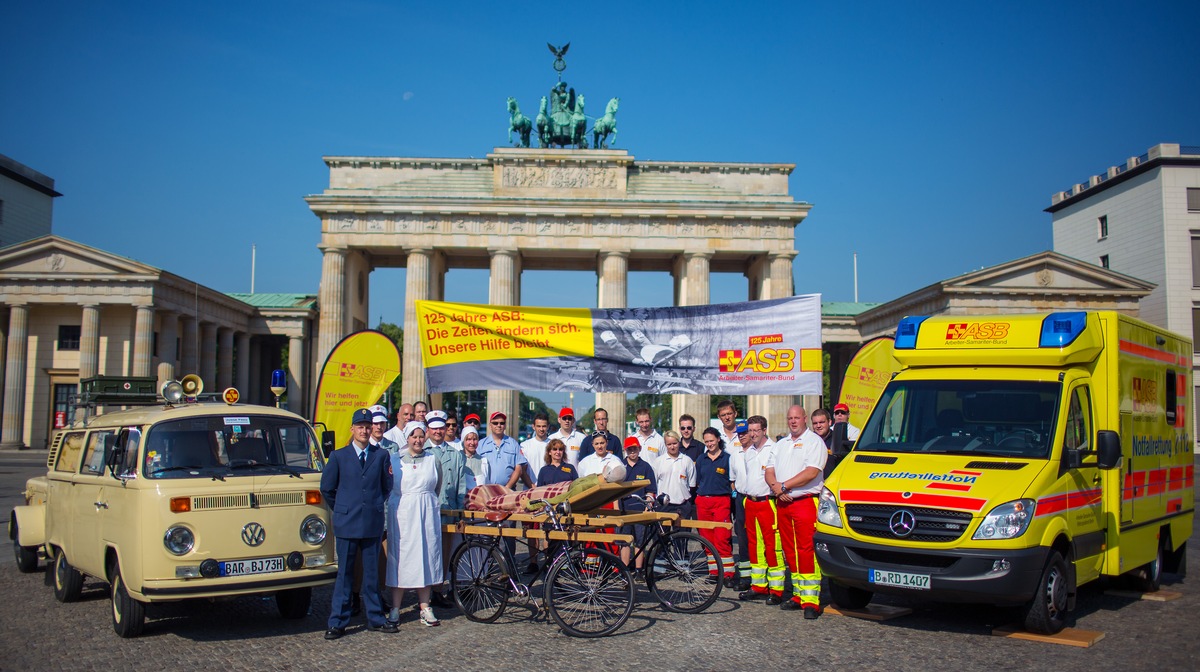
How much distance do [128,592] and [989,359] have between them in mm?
9132

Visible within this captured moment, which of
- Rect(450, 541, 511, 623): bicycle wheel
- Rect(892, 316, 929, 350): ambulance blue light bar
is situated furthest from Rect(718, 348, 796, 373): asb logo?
Rect(450, 541, 511, 623): bicycle wheel

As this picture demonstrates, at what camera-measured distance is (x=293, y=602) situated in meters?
9.76

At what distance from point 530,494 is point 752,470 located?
2.75 m

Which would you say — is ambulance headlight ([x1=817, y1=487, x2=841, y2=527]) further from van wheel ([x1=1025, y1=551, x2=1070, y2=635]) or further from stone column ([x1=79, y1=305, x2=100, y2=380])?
stone column ([x1=79, y1=305, x2=100, y2=380])

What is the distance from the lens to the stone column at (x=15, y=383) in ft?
148

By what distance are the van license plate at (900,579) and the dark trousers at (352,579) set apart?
4.95 m

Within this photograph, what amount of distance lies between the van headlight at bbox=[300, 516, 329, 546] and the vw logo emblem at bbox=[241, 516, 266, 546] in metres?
0.40

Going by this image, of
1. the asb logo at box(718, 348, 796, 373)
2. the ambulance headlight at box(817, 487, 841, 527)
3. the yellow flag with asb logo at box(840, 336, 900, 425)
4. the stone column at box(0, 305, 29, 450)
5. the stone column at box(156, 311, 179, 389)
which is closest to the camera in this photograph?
the ambulance headlight at box(817, 487, 841, 527)

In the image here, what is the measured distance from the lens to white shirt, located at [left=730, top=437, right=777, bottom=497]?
10.6 meters

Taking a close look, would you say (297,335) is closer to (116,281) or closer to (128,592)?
(116,281)

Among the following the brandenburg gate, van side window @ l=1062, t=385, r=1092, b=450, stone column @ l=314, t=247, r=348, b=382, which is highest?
the brandenburg gate

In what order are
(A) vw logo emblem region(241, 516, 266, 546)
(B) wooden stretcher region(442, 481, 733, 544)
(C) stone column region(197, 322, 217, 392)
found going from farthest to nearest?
(C) stone column region(197, 322, 217, 392), (B) wooden stretcher region(442, 481, 733, 544), (A) vw logo emblem region(241, 516, 266, 546)

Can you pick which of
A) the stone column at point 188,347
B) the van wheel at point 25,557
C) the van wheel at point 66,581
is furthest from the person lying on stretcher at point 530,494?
the stone column at point 188,347

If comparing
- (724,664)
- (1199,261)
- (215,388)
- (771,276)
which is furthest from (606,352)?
(1199,261)
